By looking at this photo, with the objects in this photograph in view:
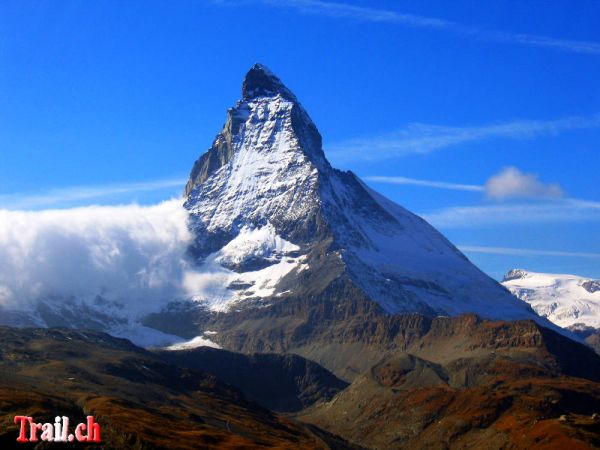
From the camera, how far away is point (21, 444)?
650 feet

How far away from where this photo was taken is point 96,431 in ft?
652

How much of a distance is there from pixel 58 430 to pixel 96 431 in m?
7.00

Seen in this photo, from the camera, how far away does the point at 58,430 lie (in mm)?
196500

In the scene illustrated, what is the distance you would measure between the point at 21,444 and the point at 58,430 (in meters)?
7.98

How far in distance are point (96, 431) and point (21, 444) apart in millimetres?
14001
